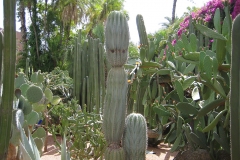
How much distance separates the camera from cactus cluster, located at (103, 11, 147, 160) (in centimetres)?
271

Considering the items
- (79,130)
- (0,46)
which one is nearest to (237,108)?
(0,46)

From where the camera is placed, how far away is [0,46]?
181 centimetres

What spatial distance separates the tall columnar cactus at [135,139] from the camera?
8.92ft

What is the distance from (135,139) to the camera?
2.72m

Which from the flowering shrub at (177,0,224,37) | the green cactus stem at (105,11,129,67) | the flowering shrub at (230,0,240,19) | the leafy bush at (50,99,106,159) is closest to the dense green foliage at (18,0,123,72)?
Answer: the flowering shrub at (177,0,224,37)

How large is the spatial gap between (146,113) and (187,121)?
28.9 inches

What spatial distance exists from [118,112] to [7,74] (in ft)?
3.73

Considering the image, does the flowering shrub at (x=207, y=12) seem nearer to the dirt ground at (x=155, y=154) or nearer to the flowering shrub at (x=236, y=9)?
the flowering shrub at (x=236, y=9)

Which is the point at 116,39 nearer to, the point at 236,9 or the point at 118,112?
the point at 118,112

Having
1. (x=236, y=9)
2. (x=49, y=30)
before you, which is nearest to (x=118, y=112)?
(x=236, y=9)

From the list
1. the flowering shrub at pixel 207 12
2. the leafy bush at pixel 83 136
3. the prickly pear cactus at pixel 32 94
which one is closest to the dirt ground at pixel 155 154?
the leafy bush at pixel 83 136

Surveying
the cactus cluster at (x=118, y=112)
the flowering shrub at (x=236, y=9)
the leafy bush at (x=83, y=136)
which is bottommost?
the leafy bush at (x=83, y=136)

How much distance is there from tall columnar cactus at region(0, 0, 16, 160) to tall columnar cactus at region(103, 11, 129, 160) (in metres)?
1.06

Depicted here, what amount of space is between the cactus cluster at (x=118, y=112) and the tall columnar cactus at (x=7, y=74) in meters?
1.06
